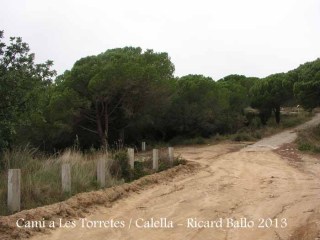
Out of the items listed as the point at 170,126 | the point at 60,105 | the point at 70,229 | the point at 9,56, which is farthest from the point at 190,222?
the point at 170,126

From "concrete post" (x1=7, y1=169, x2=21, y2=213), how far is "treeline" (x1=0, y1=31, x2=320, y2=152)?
277cm

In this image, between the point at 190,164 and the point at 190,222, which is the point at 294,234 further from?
the point at 190,164

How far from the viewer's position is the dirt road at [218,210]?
718 centimetres

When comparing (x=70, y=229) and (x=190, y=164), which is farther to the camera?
(x=190, y=164)

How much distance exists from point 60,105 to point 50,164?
56.0ft

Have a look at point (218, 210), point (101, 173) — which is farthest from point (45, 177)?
point (218, 210)

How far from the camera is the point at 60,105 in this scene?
28.1m

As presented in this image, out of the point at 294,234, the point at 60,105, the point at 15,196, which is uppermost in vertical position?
the point at 60,105

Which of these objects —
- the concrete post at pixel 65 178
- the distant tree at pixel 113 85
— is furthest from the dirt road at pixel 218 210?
the distant tree at pixel 113 85

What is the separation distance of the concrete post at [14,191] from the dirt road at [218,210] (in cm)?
126

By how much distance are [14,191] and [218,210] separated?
4.07 meters

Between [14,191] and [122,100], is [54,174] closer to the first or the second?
[14,191]

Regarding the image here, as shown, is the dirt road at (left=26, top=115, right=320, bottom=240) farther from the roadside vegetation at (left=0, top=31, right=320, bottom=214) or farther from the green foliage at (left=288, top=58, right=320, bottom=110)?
the green foliage at (left=288, top=58, right=320, bottom=110)

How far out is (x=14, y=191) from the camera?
27.4 ft
